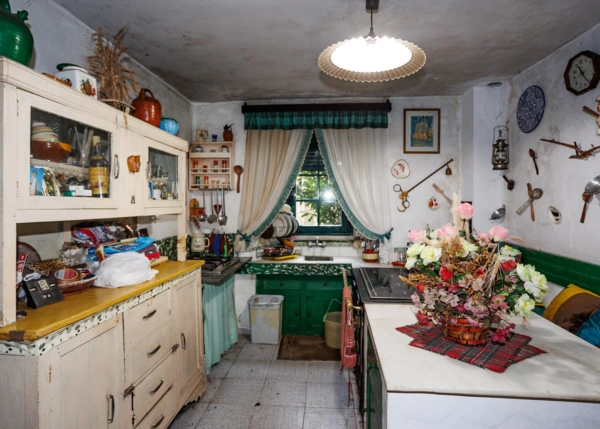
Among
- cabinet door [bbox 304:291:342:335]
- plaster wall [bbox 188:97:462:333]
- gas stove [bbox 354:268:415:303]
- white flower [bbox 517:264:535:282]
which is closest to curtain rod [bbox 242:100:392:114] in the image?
plaster wall [bbox 188:97:462:333]

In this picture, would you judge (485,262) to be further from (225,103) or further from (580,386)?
(225,103)

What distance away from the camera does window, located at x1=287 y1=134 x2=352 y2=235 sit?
399cm

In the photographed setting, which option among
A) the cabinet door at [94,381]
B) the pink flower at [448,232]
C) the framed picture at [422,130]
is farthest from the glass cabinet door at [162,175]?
the framed picture at [422,130]

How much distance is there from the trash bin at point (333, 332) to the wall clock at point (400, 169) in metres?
1.76

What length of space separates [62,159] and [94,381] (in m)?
1.03

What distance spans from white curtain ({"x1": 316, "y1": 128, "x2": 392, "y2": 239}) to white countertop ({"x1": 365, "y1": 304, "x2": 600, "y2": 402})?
2.18 meters

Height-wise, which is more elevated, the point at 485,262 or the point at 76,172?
the point at 76,172

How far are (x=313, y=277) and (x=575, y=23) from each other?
3.04 meters

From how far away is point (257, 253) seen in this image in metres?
3.81

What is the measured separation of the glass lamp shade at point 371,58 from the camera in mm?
1567

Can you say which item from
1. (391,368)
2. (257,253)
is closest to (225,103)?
(257,253)

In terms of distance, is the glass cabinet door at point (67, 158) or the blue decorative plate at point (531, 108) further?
the blue decorative plate at point (531, 108)

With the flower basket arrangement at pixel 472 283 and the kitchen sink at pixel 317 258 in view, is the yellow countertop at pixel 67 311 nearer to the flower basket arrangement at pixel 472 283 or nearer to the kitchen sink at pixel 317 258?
the flower basket arrangement at pixel 472 283

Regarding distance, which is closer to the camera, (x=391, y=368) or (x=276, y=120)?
(x=391, y=368)
